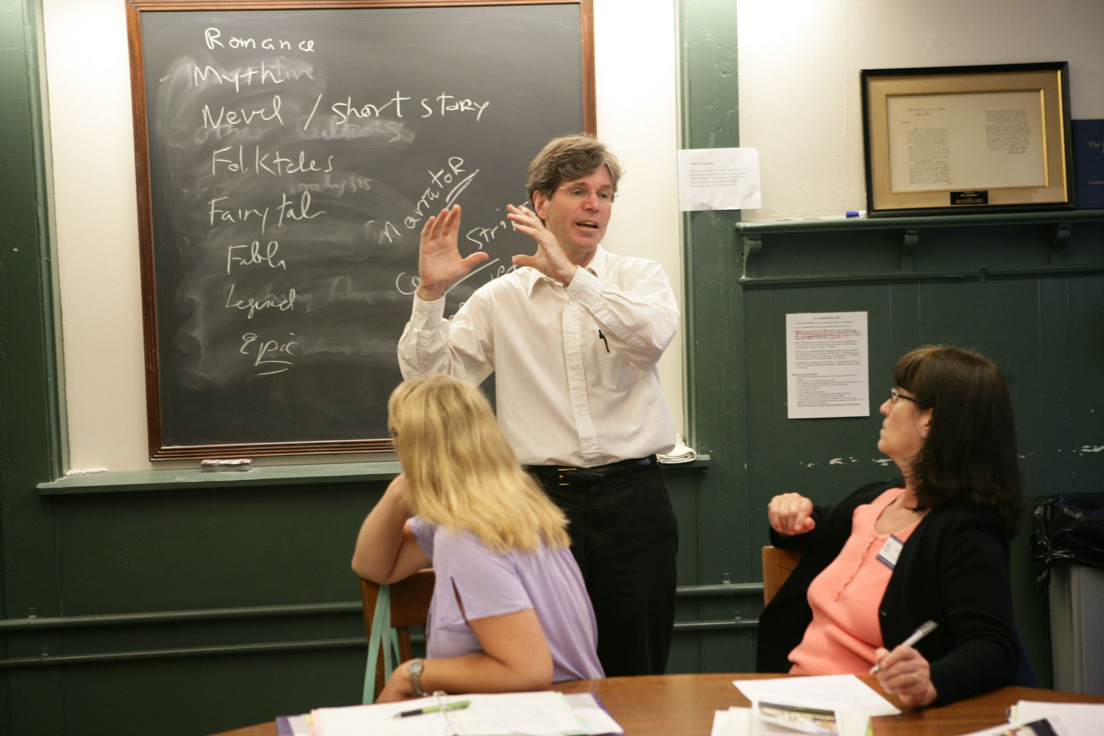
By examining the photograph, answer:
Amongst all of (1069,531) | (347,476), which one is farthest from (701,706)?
(1069,531)

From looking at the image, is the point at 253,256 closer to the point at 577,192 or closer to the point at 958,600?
the point at 577,192

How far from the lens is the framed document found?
114 inches

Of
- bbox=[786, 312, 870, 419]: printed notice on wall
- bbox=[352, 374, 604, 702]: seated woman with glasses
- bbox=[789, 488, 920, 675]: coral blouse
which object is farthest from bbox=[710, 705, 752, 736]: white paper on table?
bbox=[786, 312, 870, 419]: printed notice on wall

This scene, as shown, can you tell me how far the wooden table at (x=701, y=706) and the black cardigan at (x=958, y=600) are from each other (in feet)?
0.11

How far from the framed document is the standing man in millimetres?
1110

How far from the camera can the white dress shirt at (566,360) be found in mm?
2168

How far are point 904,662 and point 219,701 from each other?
225 centimetres

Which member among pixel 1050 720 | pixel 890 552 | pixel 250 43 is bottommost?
pixel 1050 720

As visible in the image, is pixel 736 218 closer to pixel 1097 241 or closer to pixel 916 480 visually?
pixel 1097 241

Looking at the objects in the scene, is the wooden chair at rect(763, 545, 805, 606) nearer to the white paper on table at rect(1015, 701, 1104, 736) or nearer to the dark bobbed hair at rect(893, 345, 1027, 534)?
the dark bobbed hair at rect(893, 345, 1027, 534)

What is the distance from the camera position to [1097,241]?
9.61 feet

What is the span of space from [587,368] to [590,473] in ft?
0.87

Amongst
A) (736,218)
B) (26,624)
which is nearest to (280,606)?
(26,624)

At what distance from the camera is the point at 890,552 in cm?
159
